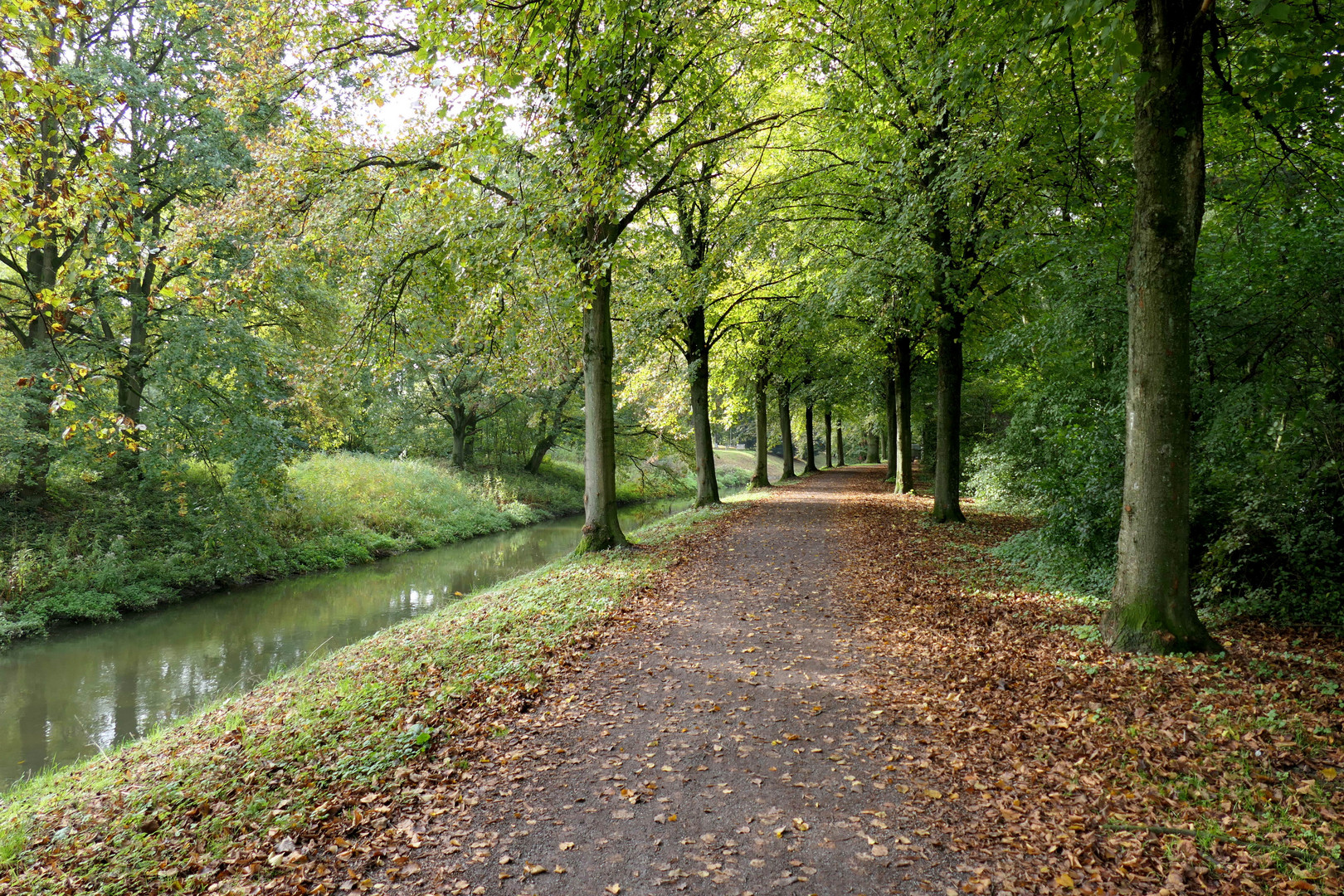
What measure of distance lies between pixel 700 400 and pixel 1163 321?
545 inches

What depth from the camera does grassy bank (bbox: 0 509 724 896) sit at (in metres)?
3.77

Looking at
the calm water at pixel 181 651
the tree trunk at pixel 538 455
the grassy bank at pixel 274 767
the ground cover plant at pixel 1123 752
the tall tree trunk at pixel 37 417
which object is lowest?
the calm water at pixel 181 651

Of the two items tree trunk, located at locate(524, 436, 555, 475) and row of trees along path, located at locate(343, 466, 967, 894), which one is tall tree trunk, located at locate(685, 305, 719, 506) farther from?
tree trunk, located at locate(524, 436, 555, 475)

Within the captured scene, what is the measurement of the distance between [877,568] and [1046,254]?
5.32 meters

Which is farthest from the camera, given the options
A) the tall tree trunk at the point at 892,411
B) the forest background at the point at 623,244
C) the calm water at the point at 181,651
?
the tall tree trunk at the point at 892,411

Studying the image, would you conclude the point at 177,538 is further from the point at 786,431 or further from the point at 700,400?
the point at 786,431

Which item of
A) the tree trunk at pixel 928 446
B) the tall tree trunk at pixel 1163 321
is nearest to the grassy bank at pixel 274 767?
the tall tree trunk at pixel 1163 321

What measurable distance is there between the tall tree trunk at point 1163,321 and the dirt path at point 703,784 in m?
2.57

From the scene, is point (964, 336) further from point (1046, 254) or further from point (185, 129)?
point (185, 129)

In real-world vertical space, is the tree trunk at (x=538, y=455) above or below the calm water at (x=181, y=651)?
above

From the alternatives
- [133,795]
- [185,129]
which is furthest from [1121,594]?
[185,129]

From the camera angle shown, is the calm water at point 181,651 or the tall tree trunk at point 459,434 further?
the tall tree trunk at point 459,434

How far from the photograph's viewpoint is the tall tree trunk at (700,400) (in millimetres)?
18406

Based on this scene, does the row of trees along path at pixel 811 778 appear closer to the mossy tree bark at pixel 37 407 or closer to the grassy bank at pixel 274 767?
the grassy bank at pixel 274 767
